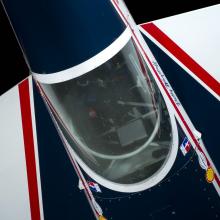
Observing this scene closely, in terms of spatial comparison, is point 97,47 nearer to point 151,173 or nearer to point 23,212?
point 151,173

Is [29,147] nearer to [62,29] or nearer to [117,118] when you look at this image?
[117,118]

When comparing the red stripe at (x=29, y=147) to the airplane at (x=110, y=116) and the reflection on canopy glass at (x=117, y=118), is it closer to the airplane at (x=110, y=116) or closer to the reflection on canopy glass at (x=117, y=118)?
the airplane at (x=110, y=116)

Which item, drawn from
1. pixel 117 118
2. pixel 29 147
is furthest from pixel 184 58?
pixel 29 147

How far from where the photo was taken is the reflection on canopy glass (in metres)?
2.13

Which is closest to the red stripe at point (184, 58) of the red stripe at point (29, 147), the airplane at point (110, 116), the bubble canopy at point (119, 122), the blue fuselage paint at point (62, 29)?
the airplane at point (110, 116)

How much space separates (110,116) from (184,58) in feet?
2.22

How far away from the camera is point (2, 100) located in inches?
111

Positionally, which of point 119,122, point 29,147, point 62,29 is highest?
point 62,29

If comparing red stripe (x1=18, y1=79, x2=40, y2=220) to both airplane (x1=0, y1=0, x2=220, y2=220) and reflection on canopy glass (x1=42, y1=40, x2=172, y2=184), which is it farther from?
reflection on canopy glass (x1=42, y1=40, x2=172, y2=184)

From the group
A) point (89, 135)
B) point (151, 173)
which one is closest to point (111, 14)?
point (89, 135)

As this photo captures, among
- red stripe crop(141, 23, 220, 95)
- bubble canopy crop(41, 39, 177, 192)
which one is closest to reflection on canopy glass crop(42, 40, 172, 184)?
bubble canopy crop(41, 39, 177, 192)

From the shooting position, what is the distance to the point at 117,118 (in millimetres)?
2176

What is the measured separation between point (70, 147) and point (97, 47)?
2.09ft

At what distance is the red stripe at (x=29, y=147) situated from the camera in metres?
2.72
